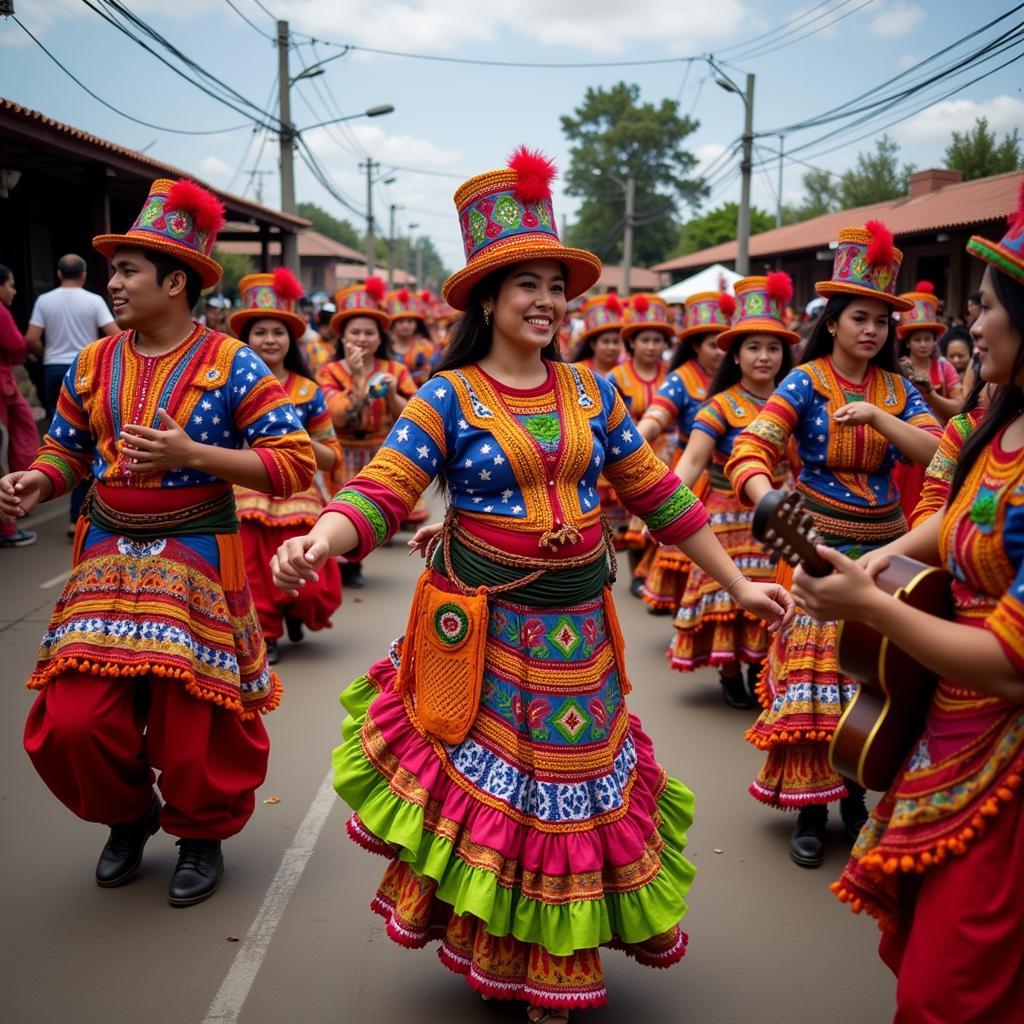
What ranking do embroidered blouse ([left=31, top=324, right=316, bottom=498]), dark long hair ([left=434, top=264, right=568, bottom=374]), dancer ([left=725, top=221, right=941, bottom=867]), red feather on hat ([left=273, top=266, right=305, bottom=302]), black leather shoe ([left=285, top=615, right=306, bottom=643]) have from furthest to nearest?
1. black leather shoe ([left=285, top=615, right=306, bottom=643])
2. red feather on hat ([left=273, top=266, right=305, bottom=302])
3. dancer ([left=725, top=221, right=941, bottom=867])
4. embroidered blouse ([left=31, top=324, right=316, bottom=498])
5. dark long hair ([left=434, top=264, right=568, bottom=374])

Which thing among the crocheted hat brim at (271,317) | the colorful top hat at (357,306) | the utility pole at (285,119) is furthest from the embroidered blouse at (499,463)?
the utility pole at (285,119)

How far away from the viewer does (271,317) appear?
673cm

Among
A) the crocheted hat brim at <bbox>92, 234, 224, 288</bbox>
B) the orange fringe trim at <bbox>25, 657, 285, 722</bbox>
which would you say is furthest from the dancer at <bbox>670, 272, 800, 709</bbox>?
the orange fringe trim at <bbox>25, 657, 285, 722</bbox>

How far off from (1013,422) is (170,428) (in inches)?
97.3

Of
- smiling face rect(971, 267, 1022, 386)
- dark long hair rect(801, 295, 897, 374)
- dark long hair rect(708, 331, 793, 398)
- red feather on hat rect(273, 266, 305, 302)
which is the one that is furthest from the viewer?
red feather on hat rect(273, 266, 305, 302)

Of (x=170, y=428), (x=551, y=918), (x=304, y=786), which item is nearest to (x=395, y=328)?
(x=304, y=786)

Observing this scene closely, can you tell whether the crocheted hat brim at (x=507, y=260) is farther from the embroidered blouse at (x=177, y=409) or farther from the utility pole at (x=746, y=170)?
the utility pole at (x=746, y=170)

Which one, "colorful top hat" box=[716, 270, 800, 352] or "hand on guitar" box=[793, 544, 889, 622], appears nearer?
"hand on guitar" box=[793, 544, 889, 622]

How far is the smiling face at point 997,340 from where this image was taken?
2.31 meters

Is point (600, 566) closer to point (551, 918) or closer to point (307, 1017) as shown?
point (551, 918)

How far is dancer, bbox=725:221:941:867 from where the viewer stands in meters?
4.39

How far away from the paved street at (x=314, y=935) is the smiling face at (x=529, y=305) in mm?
2002

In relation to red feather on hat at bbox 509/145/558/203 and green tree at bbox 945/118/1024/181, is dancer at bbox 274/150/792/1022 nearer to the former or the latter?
red feather on hat at bbox 509/145/558/203

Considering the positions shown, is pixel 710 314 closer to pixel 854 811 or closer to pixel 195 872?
pixel 854 811
